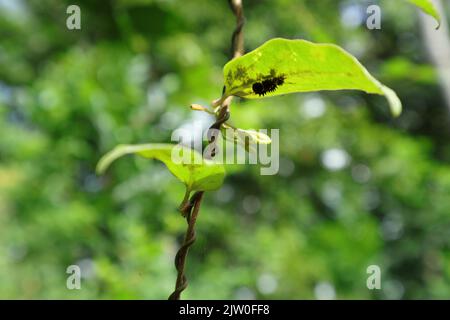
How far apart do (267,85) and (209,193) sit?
2.01m

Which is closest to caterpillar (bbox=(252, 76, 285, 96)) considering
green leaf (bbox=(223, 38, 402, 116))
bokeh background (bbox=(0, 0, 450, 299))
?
green leaf (bbox=(223, 38, 402, 116))

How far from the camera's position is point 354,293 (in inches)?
70.1

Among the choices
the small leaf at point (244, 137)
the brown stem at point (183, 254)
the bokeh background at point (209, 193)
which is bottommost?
the brown stem at point (183, 254)

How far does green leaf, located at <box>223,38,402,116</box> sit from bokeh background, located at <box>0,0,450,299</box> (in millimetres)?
338

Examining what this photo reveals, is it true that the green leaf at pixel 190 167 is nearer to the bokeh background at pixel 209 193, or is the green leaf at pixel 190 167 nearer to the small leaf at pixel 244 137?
the small leaf at pixel 244 137

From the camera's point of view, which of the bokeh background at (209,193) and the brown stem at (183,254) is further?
the bokeh background at (209,193)

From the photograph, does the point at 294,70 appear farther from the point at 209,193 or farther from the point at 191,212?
the point at 209,193

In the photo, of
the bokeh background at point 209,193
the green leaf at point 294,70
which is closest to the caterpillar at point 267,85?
the green leaf at point 294,70

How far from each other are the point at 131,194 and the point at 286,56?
0.94m

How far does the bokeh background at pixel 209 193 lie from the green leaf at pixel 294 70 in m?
0.34

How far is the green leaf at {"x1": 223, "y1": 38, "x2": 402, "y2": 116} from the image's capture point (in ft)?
0.73

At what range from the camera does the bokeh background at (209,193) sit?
Answer: 44.5 inches

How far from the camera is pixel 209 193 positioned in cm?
226

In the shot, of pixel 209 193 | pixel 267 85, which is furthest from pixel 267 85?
pixel 209 193
